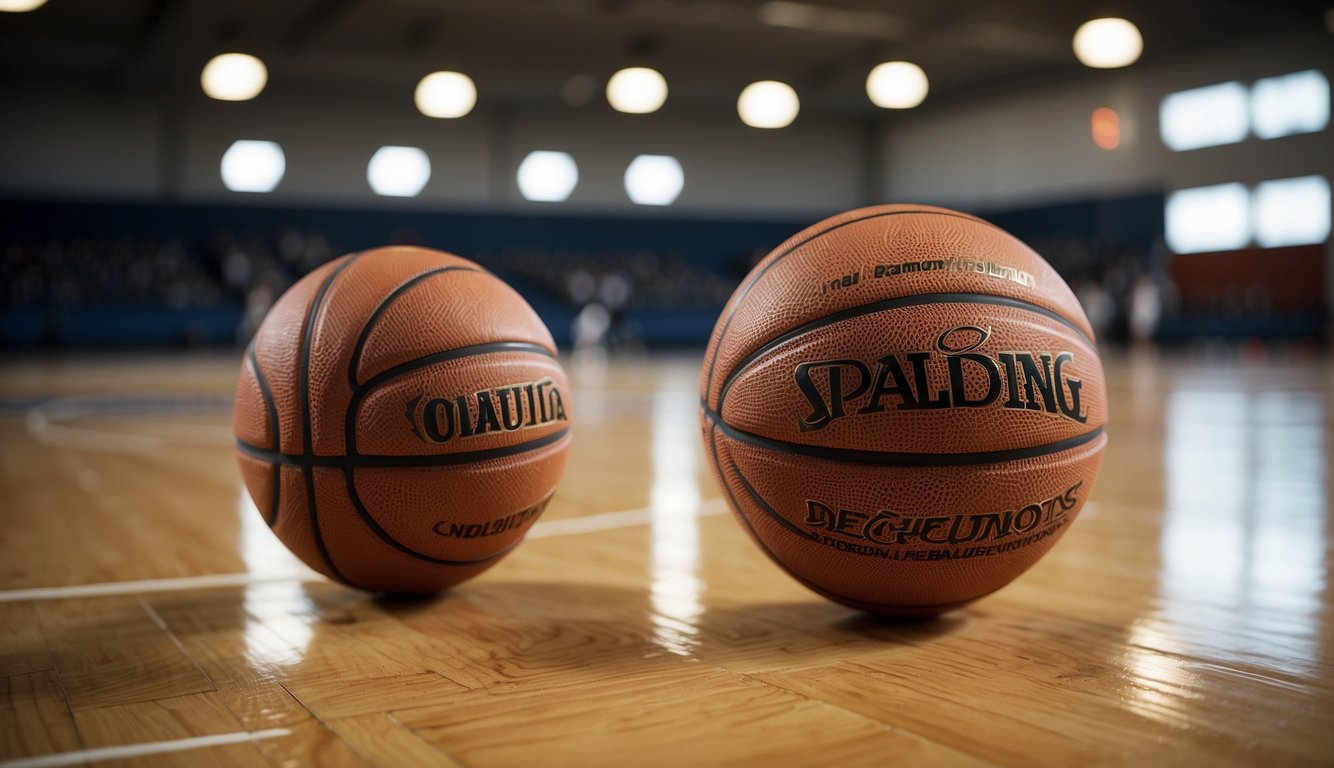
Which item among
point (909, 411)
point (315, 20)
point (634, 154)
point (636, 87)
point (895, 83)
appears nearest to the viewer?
point (909, 411)

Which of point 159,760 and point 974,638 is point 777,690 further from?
point 159,760

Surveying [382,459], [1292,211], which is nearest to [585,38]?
[1292,211]

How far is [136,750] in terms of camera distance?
1185 mm

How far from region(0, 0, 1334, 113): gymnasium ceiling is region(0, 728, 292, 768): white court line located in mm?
11669

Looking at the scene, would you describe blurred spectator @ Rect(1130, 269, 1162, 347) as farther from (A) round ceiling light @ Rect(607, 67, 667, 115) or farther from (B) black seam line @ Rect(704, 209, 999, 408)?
(B) black seam line @ Rect(704, 209, 999, 408)

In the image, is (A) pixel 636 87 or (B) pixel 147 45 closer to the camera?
(A) pixel 636 87

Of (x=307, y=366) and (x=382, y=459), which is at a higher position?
(x=307, y=366)

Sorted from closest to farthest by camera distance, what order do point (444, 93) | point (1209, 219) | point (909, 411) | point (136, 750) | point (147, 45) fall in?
point (136, 750)
point (909, 411)
point (444, 93)
point (147, 45)
point (1209, 219)

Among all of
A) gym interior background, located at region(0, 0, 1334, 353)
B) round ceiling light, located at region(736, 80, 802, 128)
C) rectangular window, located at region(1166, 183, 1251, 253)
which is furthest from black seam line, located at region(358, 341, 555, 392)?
rectangular window, located at region(1166, 183, 1251, 253)

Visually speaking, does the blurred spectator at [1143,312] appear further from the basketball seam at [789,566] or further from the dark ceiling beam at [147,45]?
the basketball seam at [789,566]

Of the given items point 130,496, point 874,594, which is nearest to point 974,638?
point 874,594

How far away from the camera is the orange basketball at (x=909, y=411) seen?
155 cm

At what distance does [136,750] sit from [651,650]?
663 mm

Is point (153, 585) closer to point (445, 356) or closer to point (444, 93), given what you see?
point (445, 356)
